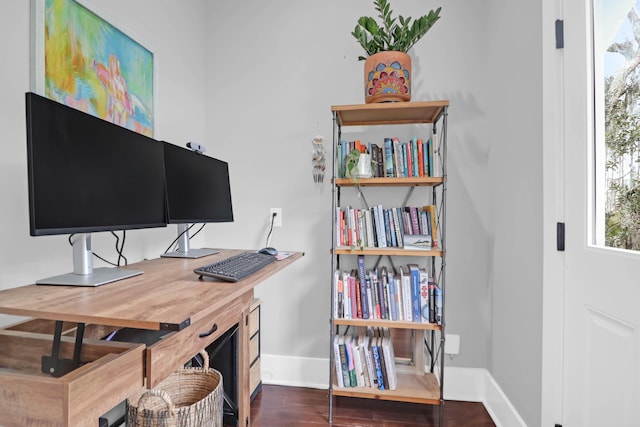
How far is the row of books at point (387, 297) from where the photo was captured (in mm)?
1663

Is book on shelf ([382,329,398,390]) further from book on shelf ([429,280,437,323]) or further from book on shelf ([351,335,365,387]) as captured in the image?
book on shelf ([429,280,437,323])

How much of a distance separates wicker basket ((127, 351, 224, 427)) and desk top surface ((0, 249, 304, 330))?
1.30ft

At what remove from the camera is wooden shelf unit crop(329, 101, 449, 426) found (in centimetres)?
162

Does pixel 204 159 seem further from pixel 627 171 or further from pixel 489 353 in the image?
pixel 489 353

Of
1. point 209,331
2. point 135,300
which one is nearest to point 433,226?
point 209,331

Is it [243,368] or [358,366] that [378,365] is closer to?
[358,366]

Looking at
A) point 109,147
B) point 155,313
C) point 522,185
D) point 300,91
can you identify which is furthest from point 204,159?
point 522,185

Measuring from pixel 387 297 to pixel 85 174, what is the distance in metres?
1.46

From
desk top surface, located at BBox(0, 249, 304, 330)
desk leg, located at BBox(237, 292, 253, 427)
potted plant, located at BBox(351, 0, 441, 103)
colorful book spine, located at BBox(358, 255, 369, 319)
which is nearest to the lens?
desk top surface, located at BBox(0, 249, 304, 330)

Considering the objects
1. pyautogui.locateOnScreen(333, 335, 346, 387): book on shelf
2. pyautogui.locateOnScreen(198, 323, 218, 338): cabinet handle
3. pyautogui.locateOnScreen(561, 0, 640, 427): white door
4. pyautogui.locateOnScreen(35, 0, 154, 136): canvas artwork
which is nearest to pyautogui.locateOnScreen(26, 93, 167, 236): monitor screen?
pyautogui.locateOnScreen(35, 0, 154, 136): canvas artwork

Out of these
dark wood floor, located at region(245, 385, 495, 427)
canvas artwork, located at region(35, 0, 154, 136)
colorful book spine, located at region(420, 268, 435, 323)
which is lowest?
dark wood floor, located at region(245, 385, 495, 427)

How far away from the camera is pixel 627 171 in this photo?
0.99 meters

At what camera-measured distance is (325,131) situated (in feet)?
6.72

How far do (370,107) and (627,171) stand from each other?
106 cm
